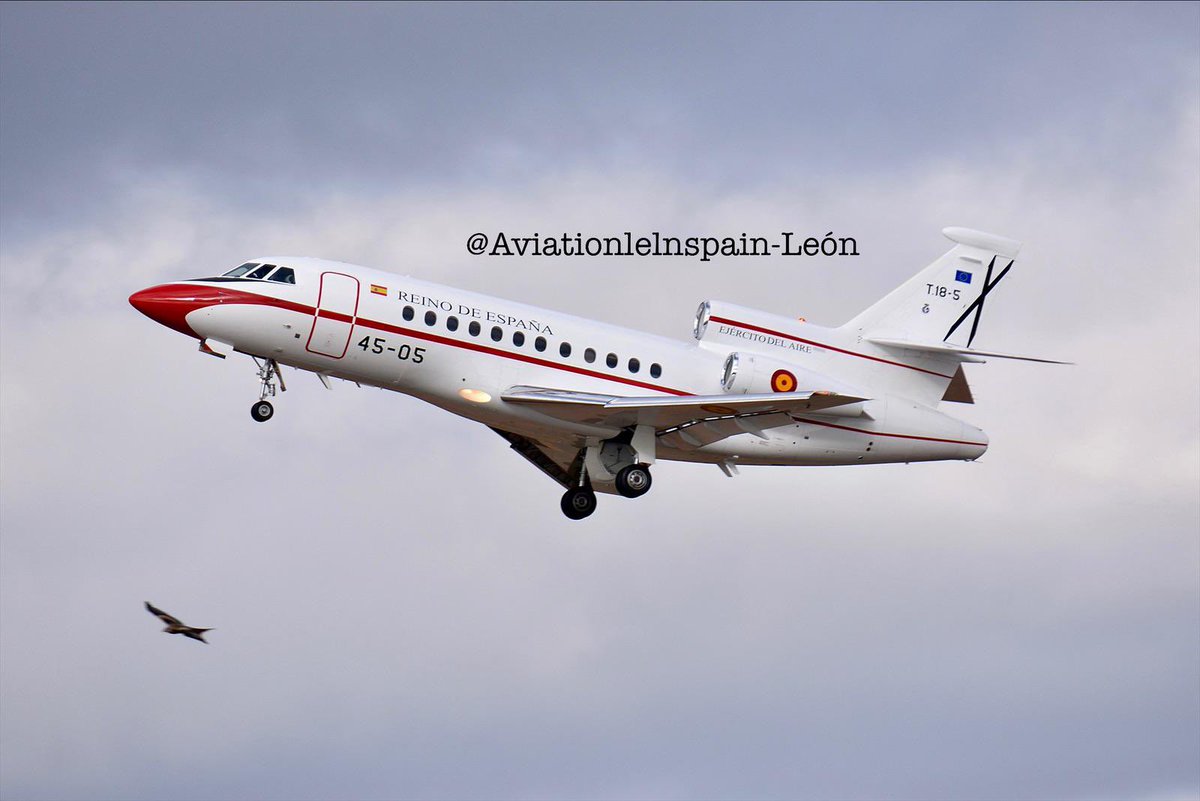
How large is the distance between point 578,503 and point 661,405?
17.1 feet

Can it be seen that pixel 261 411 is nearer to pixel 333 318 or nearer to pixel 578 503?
pixel 333 318

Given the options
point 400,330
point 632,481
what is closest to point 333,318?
point 400,330

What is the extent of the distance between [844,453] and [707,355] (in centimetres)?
376

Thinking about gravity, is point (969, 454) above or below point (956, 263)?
below

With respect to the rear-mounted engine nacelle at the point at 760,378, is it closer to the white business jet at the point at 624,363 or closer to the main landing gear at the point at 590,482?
the white business jet at the point at 624,363

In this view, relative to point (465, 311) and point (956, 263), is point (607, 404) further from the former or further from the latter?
point (956, 263)

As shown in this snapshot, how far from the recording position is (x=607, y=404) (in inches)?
Result: 1442

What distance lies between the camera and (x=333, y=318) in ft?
120

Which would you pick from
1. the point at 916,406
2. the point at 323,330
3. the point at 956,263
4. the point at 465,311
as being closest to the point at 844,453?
the point at 916,406

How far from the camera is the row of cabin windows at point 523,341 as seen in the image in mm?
36875

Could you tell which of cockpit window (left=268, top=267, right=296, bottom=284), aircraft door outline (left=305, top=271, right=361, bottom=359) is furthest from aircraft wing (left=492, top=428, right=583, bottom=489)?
cockpit window (left=268, top=267, right=296, bottom=284)

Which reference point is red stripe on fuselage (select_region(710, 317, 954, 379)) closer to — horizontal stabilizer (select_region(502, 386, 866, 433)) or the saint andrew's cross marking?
the saint andrew's cross marking

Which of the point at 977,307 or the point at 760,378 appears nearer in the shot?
the point at 760,378

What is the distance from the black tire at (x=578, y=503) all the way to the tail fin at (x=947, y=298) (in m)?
6.79
